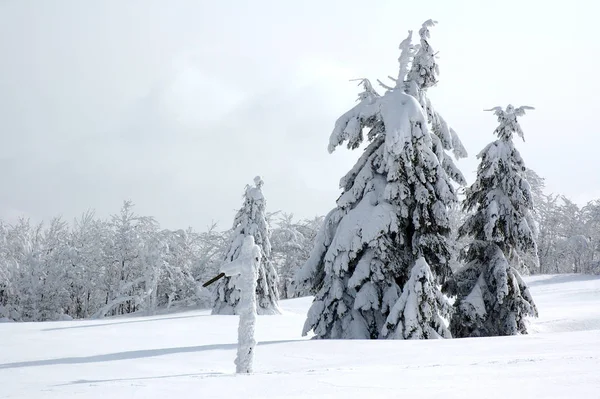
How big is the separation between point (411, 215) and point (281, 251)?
142ft

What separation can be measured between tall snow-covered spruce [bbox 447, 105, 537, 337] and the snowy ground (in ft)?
4.63

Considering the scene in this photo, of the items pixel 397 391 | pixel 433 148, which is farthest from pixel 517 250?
pixel 397 391

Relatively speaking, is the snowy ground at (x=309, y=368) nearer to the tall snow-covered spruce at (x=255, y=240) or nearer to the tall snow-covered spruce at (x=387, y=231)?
the tall snow-covered spruce at (x=387, y=231)

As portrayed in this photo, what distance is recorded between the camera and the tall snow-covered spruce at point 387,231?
16.2 metres

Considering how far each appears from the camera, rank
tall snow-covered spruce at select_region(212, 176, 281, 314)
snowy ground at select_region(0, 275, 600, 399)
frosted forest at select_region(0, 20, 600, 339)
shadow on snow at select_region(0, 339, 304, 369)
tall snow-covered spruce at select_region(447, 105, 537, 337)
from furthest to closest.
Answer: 1. tall snow-covered spruce at select_region(212, 176, 281, 314)
2. tall snow-covered spruce at select_region(447, 105, 537, 337)
3. frosted forest at select_region(0, 20, 600, 339)
4. shadow on snow at select_region(0, 339, 304, 369)
5. snowy ground at select_region(0, 275, 600, 399)

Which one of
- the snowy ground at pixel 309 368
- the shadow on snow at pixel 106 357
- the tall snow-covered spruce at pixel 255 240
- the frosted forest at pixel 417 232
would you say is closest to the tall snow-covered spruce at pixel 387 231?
the frosted forest at pixel 417 232

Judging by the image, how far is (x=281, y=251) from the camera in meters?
59.5

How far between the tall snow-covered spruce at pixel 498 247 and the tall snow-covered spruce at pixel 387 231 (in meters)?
2.79

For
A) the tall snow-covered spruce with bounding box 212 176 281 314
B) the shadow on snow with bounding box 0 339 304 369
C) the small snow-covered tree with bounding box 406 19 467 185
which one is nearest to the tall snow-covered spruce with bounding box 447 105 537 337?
the small snow-covered tree with bounding box 406 19 467 185

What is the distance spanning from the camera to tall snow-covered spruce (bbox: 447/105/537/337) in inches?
744

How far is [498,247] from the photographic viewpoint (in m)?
19.6

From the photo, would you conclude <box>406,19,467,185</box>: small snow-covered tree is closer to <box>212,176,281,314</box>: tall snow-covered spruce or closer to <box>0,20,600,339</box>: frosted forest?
<box>0,20,600,339</box>: frosted forest

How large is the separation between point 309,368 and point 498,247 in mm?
11849

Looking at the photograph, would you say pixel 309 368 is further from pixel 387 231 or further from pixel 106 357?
pixel 387 231
